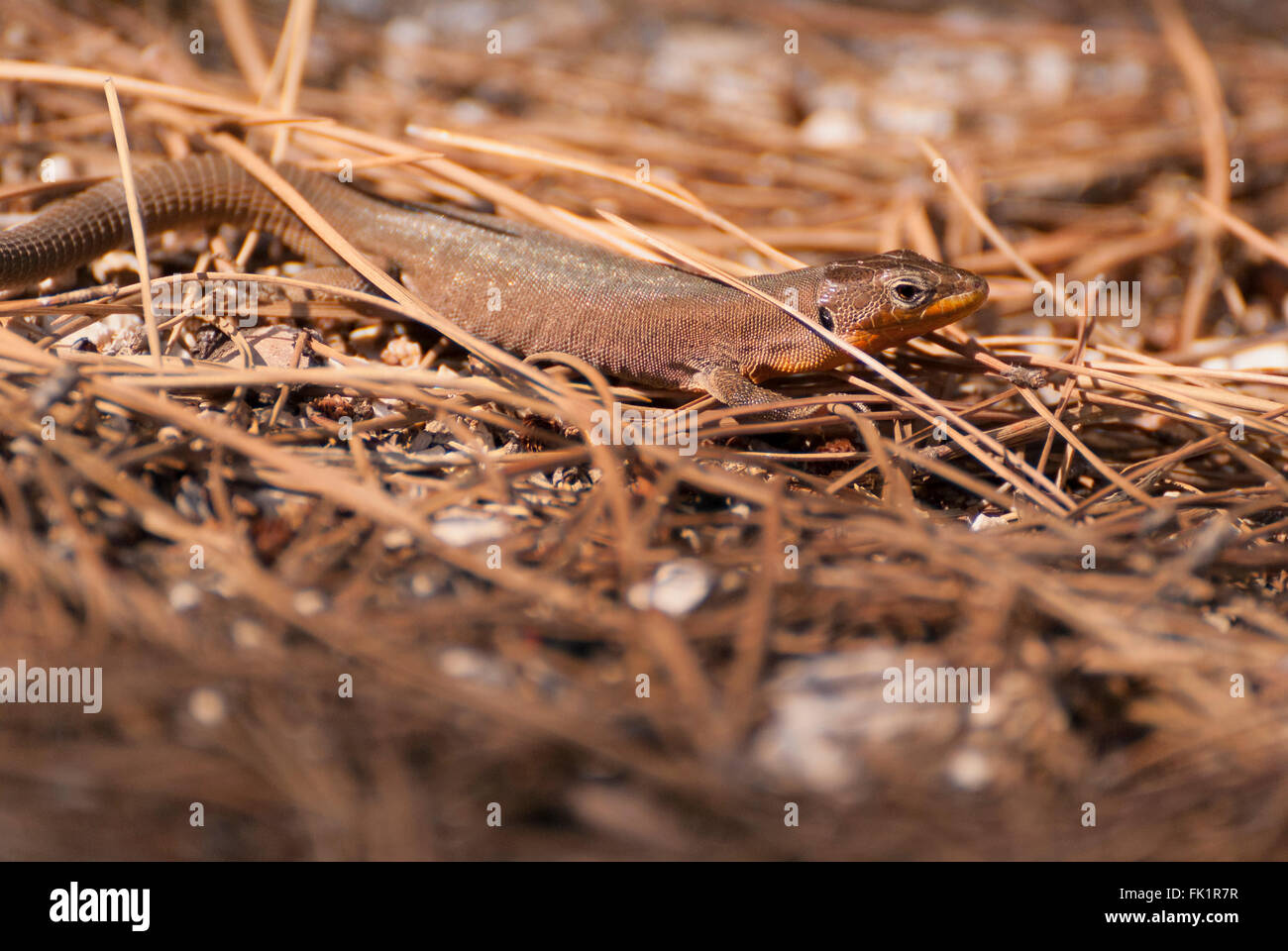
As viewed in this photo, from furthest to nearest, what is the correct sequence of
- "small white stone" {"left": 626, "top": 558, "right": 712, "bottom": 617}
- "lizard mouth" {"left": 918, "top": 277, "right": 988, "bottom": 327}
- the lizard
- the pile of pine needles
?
1. the lizard
2. "lizard mouth" {"left": 918, "top": 277, "right": 988, "bottom": 327}
3. "small white stone" {"left": 626, "top": 558, "right": 712, "bottom": 617}
4. the pile of pine needles

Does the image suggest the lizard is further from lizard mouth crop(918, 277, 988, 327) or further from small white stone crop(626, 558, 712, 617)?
small white stone crop(626, 558, 712, 617)

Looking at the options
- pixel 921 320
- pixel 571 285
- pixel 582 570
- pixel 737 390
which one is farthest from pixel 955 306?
pixel 582 570

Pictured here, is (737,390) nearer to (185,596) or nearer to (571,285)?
(571,285)

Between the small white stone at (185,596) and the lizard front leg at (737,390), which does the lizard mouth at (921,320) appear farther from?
the small white stone at (185,596)

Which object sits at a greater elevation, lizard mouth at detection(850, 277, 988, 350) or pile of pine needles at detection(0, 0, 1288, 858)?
lizard mouth at detection(850, 277, 988, 350)

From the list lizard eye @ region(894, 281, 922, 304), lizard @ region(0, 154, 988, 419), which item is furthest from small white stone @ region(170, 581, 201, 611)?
lizard eye @ region(894, 281, 922, 304)

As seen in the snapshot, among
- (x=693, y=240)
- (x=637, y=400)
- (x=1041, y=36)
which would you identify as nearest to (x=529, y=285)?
(x=637, y=400)

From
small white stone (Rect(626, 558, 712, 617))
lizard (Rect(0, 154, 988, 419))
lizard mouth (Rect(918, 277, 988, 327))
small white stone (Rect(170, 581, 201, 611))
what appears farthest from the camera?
lizard (Rect(0, 154, 988, 419))
